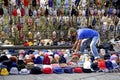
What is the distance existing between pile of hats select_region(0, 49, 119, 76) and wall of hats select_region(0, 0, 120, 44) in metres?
7.73

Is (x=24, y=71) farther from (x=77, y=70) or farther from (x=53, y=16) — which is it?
(x=53, y=16)

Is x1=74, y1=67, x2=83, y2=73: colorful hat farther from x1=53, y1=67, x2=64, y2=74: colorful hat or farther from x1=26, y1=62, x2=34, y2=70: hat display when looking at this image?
x1=26, y1=62, x2=34, y2=70: hat display

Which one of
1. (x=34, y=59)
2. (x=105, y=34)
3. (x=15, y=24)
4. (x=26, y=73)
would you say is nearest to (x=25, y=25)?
(x=15, y=24)

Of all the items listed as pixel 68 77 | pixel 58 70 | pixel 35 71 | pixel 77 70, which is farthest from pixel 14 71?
pixel 77 70

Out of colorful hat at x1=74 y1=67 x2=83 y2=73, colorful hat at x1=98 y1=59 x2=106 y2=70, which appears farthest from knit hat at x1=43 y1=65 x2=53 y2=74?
colorful hat at x1=98 y1=59 x2=106 y2=70

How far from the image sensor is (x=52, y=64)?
12242 mm

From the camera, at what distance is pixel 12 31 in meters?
21.6

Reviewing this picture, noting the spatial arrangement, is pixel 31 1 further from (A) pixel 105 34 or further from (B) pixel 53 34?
(A) pixel 105 34

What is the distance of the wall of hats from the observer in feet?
68.6

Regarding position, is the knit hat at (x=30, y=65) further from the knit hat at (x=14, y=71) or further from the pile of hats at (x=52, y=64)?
the knit hat at (x=14, y=71)

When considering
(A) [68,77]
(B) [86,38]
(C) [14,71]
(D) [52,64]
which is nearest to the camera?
(A) [68,77]

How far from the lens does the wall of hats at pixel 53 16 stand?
20.9 meters

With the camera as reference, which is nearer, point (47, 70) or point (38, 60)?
point (47, 70)

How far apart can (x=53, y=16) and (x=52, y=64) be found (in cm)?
955
